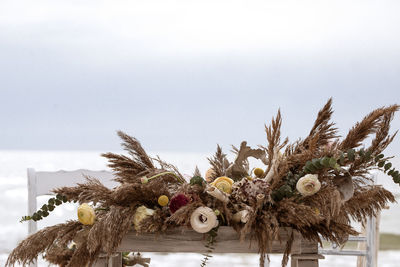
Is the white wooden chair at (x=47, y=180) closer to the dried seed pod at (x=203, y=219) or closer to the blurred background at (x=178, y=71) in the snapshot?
the dried seed pod at (x=203, y=219)

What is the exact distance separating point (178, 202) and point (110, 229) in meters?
0.11

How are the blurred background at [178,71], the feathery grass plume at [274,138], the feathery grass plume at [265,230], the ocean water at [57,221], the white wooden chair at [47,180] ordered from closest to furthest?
1. the feathery grass plume at [265,230]
2. the feathery grass plume at [274,138]
3. the white wooden chair at [47,180]
4. the ocean water at [57,221]
5. the blurred background at [178,71]

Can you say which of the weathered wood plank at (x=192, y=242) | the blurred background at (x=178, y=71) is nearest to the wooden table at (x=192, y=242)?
the weathered wood plank at (x=192, y=242)

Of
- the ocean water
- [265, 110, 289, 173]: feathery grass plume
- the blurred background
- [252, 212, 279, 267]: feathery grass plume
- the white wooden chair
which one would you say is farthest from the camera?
the blurred background

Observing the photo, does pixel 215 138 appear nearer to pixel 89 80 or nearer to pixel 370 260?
pixel 89 80

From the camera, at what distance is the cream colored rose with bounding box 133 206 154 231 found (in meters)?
0.87

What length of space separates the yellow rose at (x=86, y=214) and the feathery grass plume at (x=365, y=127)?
434mm

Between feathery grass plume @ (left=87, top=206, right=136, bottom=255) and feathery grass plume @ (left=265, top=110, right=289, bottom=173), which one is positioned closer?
feathery grass plume @ (left=87, top=206, right=136, bottom=255)

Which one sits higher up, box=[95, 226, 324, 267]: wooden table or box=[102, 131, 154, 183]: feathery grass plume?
box=[102, 131, 154, 183]: feathery grass plume

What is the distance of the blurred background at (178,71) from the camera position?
23422 millimetres

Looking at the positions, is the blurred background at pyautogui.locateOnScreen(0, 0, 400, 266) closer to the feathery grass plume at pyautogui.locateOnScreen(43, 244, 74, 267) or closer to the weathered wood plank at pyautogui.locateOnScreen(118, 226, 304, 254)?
the feathery grass plume at pyautogui.locateOnScreen(43, 244, 74, 267)

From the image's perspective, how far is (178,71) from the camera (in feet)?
103

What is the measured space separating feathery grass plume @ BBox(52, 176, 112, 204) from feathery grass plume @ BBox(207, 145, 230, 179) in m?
0.22

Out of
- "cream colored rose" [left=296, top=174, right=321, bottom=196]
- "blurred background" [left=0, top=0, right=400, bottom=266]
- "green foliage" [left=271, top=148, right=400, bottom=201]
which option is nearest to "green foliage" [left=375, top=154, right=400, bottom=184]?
"green foliage" [left=271, top=148, right=400, bottom=201]
